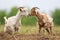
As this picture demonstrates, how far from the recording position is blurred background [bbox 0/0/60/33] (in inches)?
64.4

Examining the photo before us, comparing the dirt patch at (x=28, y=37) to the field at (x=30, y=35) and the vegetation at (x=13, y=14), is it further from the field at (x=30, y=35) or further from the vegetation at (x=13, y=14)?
the vegetation at (x=13, y=14)

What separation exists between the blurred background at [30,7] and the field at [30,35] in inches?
1.8

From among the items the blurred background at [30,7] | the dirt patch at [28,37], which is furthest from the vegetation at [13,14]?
the dirt patch at [28,37]

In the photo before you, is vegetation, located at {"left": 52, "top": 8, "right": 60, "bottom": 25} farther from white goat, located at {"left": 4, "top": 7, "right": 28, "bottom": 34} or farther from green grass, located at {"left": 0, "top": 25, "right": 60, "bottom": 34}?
white goat, located at {"left": 4, "top": 7, "right": 28, "bottom": 34}

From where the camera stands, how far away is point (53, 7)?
168cm

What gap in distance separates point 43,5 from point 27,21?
0.22 metres

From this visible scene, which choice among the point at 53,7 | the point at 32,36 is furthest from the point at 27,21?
the point at 53,7

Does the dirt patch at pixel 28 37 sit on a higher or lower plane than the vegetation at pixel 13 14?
lower

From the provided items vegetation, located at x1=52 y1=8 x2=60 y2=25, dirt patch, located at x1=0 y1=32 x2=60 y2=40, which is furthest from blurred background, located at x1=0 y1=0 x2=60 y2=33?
dirt patch, located at x1=0 y1=32 x2=60 y2=40

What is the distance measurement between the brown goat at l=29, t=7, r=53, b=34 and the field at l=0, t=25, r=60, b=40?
4 centimetres

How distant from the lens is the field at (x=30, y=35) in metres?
1.56

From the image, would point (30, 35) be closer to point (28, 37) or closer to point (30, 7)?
point (28, 37)

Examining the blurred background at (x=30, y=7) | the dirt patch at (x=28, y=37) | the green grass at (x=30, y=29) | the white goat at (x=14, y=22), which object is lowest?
the dirt patch at (x=28, y=37)

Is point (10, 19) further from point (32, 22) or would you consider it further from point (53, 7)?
point (53, 7)
